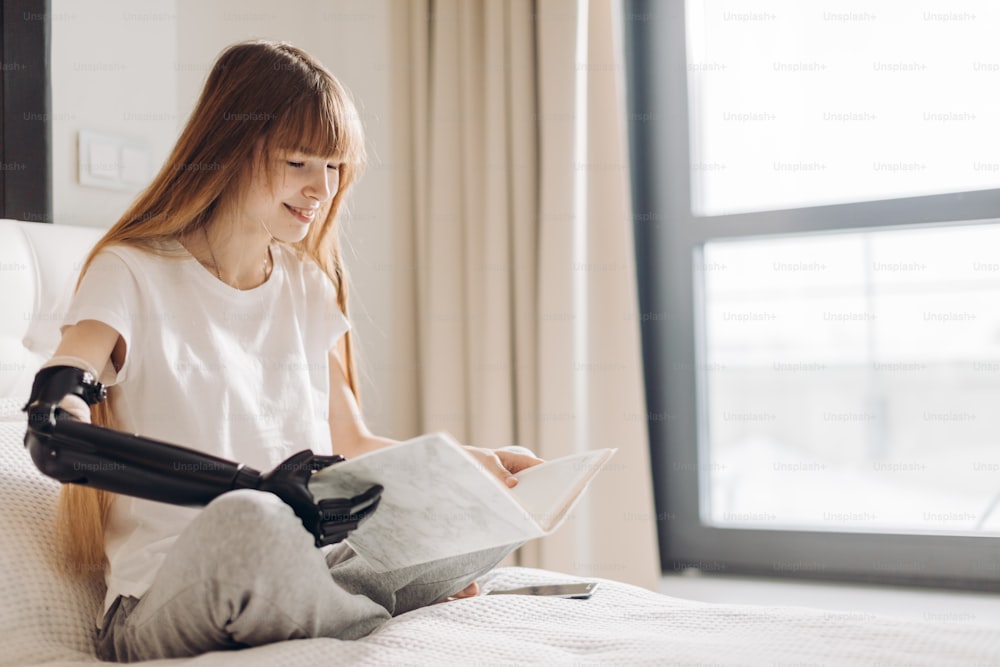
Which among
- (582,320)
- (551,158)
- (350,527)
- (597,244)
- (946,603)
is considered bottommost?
(946,603)

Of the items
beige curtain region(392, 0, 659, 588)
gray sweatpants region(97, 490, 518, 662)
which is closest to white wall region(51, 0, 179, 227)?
beige curtain region(392, 0, 659, 588)

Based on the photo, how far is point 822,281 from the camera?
188cm

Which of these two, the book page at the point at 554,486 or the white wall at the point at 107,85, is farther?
the white wall at the point at 107,85

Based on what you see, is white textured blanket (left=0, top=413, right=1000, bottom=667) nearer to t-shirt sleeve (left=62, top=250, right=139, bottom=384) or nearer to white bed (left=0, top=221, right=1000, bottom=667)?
white bed (left=0, top=221, right=1000, bottom=667)

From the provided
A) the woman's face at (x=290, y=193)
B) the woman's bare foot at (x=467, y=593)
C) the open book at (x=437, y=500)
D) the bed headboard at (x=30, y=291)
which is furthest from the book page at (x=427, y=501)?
the bed headboard at (x=30, y=291)

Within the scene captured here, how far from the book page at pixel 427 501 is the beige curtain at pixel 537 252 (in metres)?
0.92

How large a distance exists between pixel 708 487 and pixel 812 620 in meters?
1.07

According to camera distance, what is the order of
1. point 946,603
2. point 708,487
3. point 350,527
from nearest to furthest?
point 350,527, point 946,603, point 708,487

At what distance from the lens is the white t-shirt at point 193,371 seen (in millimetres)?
1033

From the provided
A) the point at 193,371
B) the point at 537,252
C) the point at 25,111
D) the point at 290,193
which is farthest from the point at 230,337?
the point at 537,252

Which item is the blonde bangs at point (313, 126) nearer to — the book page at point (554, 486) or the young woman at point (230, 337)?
the young woman at point (230, 337)

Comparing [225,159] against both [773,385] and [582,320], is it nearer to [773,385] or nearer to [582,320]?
[582,320]

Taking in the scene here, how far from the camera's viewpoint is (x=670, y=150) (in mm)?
2055

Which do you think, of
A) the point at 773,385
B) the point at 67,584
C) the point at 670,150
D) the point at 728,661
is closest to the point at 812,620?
the point at 728,661
